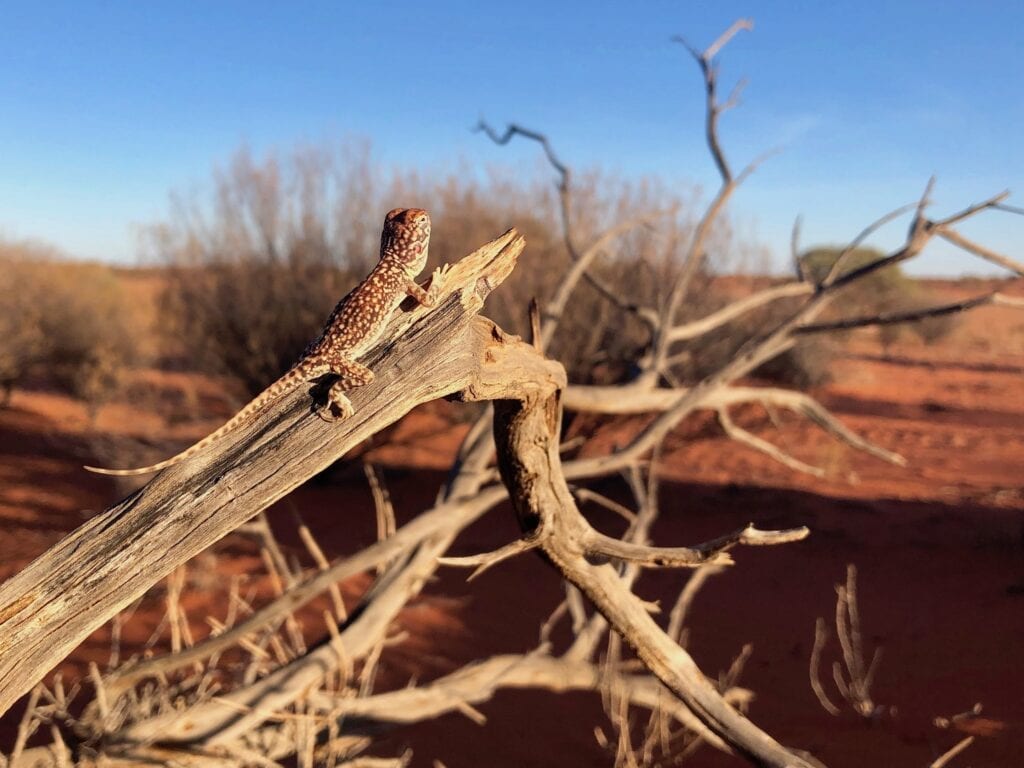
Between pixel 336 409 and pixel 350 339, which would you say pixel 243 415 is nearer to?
pixel 336 409

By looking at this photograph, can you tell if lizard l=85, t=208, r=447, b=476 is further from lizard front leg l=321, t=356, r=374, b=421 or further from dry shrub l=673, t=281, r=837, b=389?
dry shrub l=673, t=281, r=837, b=389

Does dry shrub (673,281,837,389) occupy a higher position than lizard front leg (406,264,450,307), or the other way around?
lizard front leg (406,264,450,307)

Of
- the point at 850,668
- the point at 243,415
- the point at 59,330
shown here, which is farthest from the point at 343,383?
the point at 59,330

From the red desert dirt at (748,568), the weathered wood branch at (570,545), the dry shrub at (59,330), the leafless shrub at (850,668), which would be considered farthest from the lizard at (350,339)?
the dry shrub at (59,330)

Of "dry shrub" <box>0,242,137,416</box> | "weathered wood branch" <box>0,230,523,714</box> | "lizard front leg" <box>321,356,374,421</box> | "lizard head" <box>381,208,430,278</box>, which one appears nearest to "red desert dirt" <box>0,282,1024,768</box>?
"dry shrub" <box>0,242,137,416</box>

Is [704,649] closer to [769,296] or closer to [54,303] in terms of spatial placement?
[769,296]

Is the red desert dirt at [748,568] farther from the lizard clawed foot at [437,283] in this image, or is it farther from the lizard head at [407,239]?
the lizard clawed foot at [437,283]

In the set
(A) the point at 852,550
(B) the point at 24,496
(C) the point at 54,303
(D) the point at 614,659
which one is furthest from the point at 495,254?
(C) the point at 54,303

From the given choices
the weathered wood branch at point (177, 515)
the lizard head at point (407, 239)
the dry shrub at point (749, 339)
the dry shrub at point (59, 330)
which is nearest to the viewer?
the weathered wood branch at point (177, 515)
